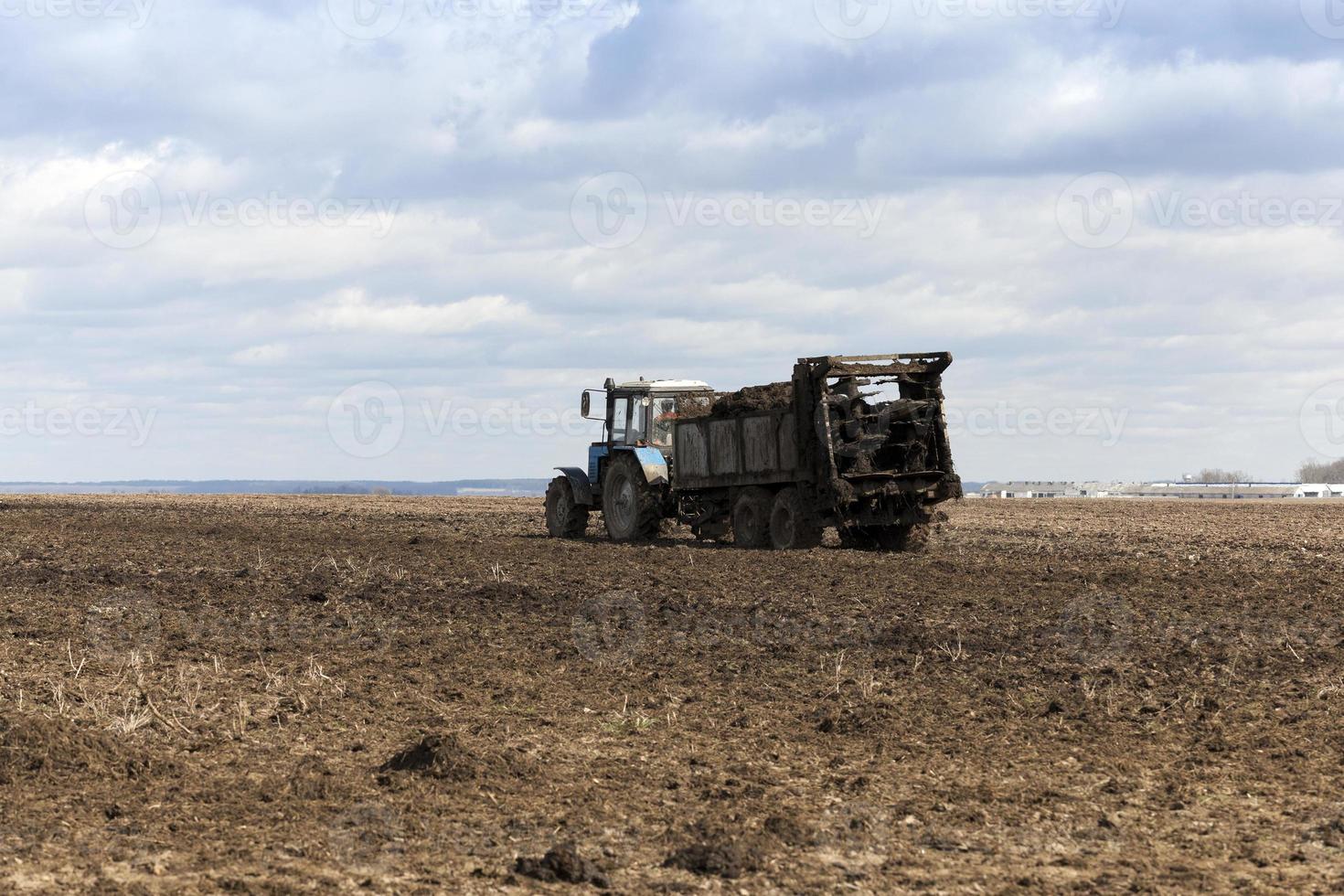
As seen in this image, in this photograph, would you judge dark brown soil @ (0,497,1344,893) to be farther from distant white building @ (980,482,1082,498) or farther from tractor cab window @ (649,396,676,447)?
distant white building @ (980,482,1082,498)

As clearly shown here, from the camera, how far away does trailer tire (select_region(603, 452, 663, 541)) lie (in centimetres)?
2500

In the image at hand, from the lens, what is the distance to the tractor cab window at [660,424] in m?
25.3

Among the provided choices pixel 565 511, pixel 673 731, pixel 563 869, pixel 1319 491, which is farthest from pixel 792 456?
pixel 1319 491

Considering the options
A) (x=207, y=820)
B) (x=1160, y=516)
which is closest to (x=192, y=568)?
(x=207, y=820)

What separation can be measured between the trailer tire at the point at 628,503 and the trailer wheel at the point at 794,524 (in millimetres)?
3167

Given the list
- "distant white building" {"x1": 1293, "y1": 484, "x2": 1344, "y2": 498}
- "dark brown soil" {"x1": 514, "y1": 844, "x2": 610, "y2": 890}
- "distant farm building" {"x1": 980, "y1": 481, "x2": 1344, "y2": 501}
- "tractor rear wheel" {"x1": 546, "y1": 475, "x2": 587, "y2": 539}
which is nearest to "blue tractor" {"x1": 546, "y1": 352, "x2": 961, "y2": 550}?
"tractor rear wheel" {"x1": 546, "y1": 475, "x2": 587, "y2": 539}

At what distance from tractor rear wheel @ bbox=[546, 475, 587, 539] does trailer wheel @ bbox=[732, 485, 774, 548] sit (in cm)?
472

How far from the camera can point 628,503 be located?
84.1ft

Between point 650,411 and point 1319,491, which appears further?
point 1319,491

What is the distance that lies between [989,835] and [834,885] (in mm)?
1134

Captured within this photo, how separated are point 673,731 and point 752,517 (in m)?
13.7

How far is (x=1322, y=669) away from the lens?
1133 cm

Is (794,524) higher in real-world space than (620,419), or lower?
lower

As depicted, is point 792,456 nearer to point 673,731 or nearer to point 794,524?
point 794,524
